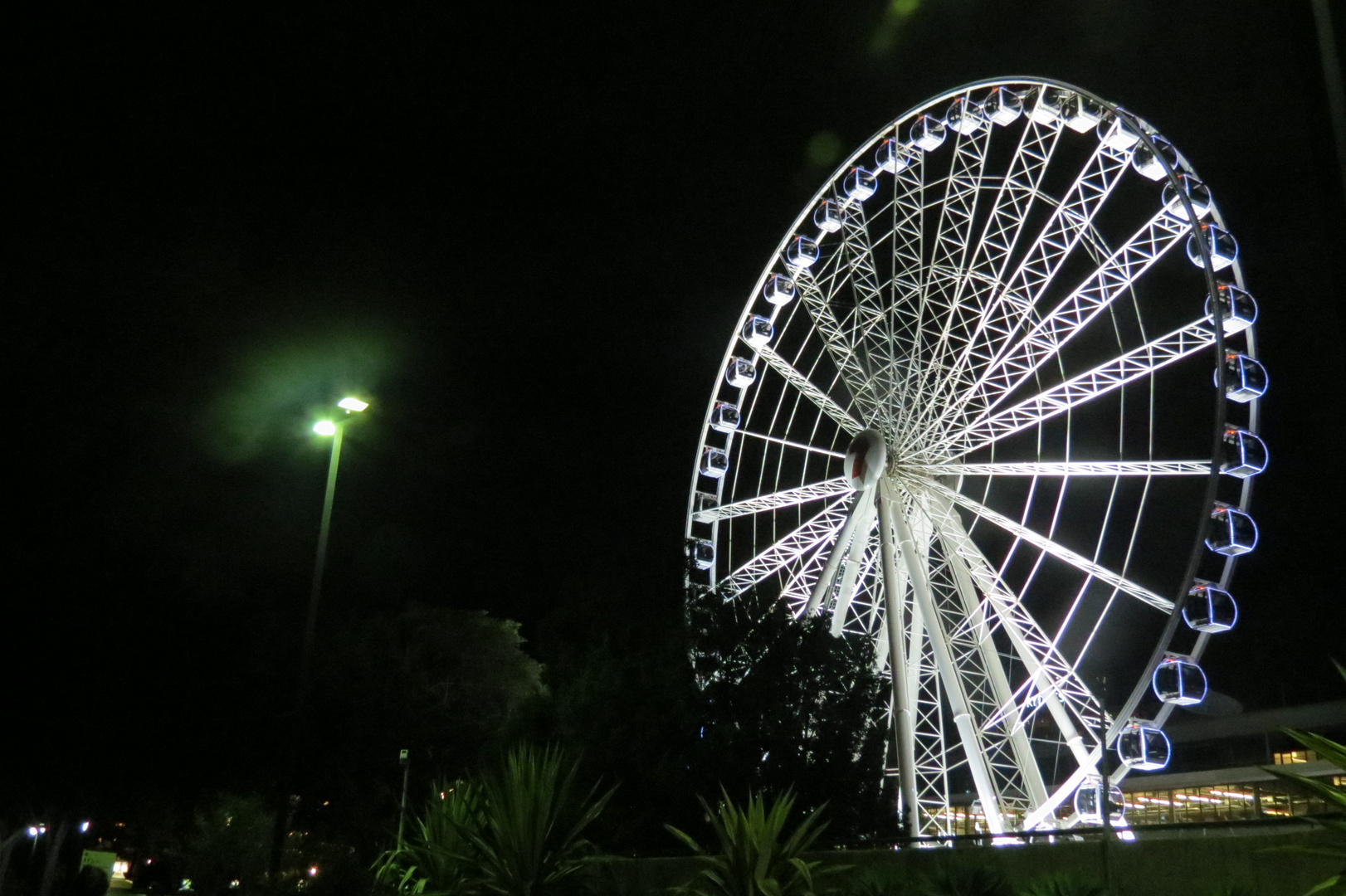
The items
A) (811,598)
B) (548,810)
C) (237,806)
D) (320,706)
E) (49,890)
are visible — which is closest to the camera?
(548,810)

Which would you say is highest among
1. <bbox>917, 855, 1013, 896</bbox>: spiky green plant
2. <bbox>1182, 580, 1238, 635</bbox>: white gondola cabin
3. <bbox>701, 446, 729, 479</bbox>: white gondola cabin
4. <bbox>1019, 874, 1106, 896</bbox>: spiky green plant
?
<bbox>701, 446, 729, 479</bbox>: white gondola cabin

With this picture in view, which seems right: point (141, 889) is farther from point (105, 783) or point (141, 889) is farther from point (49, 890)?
point (105, 783)

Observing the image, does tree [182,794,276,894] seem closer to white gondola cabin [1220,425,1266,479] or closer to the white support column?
the white support column

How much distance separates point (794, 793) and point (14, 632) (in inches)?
745

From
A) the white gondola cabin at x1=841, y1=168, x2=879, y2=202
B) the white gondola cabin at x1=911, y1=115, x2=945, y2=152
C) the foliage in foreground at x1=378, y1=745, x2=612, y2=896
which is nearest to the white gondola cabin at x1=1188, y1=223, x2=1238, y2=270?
the white gondola cabin at x1=911, y1=115, x2=945, y2=152

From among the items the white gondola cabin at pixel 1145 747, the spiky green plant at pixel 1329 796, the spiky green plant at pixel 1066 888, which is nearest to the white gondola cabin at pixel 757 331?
the white gondola cabin at pixel 1145 747

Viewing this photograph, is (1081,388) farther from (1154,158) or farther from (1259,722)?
(1259,722)

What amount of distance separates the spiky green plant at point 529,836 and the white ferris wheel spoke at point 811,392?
12313 millimetres

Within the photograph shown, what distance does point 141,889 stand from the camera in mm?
42375

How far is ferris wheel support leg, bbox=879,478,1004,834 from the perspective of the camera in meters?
21.3

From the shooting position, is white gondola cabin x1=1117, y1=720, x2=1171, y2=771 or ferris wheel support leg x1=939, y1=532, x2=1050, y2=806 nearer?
white gondola cabin x1=1117, y1=720, x2=1171, y2=771

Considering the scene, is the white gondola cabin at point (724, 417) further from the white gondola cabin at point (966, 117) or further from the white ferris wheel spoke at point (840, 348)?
the white gondola cabin at point (966, 117)

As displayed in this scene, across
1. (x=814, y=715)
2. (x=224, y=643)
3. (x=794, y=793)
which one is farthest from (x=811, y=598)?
(x=224, y=643)

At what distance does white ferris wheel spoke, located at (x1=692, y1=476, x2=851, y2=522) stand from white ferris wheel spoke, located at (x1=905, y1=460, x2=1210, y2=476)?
2.08 m
